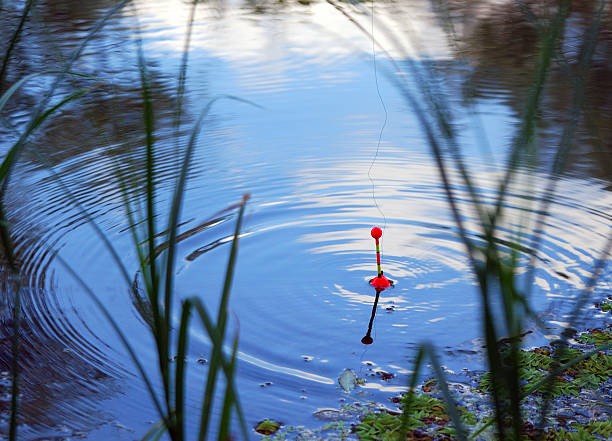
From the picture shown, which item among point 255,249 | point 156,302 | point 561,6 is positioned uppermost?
point 561,6

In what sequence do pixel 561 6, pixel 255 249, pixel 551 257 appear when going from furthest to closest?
pixel 255 249 → pixel 551 257 → pixel 561 6

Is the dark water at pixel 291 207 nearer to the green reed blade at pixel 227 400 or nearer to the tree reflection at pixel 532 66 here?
the tree reflection at pixel 532 66

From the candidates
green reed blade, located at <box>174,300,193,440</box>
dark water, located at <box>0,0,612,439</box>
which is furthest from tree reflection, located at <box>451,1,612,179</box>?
green reed blade, located at <box>174,300,193,440</box>

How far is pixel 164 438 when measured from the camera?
169 cm

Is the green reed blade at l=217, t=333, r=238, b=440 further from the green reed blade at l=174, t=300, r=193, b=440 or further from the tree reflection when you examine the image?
the tree reflection

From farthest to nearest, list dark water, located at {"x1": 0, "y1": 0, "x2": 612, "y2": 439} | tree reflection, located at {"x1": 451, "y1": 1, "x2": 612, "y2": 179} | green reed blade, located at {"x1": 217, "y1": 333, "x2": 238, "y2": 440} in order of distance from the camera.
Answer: tree reflection, located at {"x1": 451, "y1": 1, "x2": 612, "y2": 179} < dark water, located at {"x1": 0, "y1": 0, "x2": 612, "y2": 439} < green reed blade, located at {"x1": 217, "y1": 333, "x2": 238, "y2": 440}

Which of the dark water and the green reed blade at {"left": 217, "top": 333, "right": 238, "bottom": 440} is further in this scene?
the dark water

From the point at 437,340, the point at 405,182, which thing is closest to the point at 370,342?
the point at 437,340

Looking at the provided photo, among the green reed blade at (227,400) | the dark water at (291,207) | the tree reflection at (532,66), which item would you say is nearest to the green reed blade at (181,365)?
the green reed blade at (227,400)

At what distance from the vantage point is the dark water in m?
1.88

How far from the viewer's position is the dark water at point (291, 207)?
1882mm

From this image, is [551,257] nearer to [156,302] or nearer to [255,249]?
[255,249]

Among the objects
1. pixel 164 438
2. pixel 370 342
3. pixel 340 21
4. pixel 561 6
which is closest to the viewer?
pixel 561 6

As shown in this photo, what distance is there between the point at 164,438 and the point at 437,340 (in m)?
0.74
